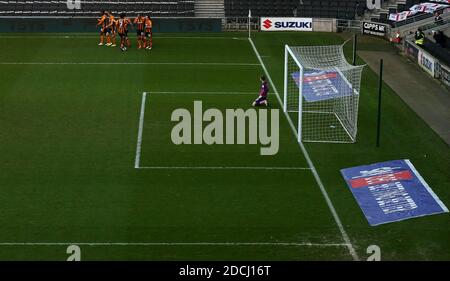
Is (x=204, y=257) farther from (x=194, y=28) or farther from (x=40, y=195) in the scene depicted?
(x=194, y=28)

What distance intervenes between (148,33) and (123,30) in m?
1.54

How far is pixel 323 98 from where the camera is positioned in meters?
33.4

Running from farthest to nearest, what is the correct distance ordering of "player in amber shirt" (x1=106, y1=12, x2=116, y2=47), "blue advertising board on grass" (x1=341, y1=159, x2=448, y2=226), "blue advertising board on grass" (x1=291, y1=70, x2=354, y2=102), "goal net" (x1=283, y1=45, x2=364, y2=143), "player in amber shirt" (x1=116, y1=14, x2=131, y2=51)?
"player in amber shirt" (x1=106, y1=12, x2=116, y2=47), "player in amber shirt" (x1=116, y1=14, x2=131, y2=51), "blue advertising board on grass" (x1=291, y1=70, x2=354, y2=102), "goal net" (x1=283, y1=45, x2=364, y2=143), "blue advertising board on grass" (x1=341, y1=159, x2=448, y2=226)

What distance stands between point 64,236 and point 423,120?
15.7 metres

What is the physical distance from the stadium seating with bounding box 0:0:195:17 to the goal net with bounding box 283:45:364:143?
1524 centimetres

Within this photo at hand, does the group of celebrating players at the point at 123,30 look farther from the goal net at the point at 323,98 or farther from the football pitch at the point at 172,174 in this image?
the goal net at the point at 323,98

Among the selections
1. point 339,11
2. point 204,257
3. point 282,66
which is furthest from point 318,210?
point 339,11

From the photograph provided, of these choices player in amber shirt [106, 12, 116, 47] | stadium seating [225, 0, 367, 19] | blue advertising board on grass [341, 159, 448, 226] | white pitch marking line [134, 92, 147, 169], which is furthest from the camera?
stadium seating [225, 0, 367, 19]

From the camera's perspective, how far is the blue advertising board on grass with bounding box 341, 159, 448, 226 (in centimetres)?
2233

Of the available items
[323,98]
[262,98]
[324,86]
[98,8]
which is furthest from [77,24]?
[323,98]

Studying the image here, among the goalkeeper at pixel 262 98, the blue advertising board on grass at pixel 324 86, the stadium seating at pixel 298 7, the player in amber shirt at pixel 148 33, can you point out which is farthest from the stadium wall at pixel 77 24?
the goalkeeper at pixel 262 98

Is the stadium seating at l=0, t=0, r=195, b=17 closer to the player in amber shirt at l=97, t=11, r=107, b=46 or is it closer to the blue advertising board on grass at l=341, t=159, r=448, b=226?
the player in amber shirt at l=97, t=11, r=107, b=46

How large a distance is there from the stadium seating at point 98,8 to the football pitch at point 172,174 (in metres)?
13.2

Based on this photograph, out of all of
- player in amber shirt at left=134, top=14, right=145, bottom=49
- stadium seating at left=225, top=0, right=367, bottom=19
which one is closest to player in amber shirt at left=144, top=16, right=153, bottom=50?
player in amber shirt at left=134, top=14, right=145, bottom=49
